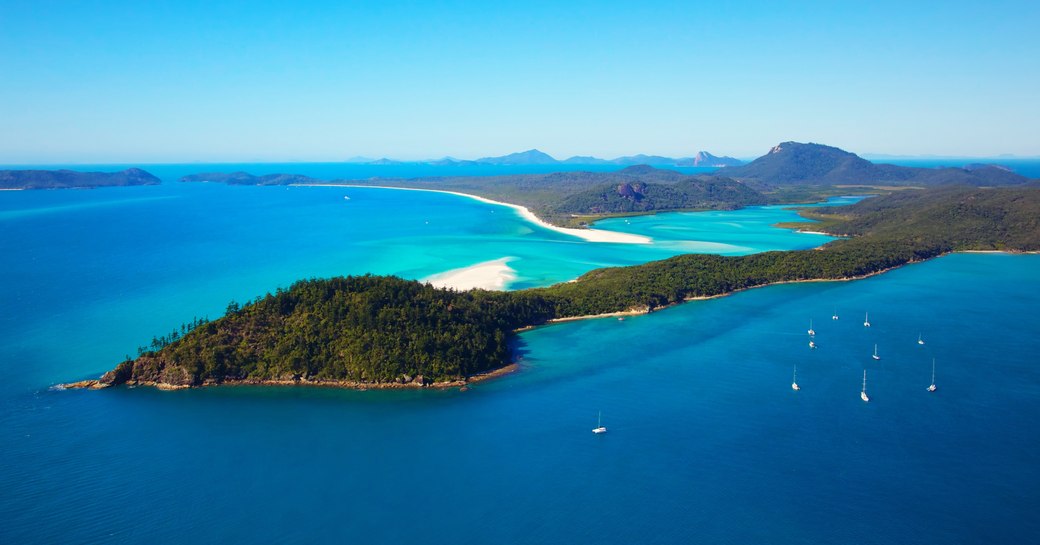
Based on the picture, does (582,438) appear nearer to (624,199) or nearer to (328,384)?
(328,384)

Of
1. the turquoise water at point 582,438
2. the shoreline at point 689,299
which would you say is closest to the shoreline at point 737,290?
the shoreline at point 689,299

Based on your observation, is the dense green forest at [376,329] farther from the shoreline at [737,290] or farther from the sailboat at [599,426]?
the sailboat at [599,426]

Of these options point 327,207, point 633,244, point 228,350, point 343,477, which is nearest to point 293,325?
point 228,350

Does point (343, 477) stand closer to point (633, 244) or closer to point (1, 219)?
point (633, 244)

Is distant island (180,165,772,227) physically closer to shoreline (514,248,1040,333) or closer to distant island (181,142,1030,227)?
distant island (181,142,1030,227)

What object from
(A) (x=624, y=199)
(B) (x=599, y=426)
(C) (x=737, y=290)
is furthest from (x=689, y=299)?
(A) (x=624, y=199)
